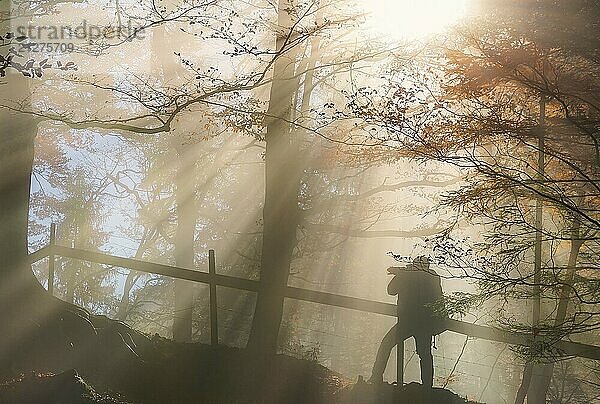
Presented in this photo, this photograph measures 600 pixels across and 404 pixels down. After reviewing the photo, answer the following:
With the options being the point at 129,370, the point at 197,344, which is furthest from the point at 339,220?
the point at 129,370

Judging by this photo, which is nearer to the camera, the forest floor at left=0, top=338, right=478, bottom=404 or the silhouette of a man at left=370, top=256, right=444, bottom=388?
the forest floor at left=0, top=338, right=478, bottom=404

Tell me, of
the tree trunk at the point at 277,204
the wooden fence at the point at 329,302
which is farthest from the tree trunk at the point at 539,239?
the tree trunk at the point at 277,204

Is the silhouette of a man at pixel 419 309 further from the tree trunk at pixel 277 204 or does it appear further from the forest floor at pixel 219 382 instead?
the tree trunk at pixel 277 204

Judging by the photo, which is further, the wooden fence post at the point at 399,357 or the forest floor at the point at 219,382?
the wooden fence post at the point at 399,357

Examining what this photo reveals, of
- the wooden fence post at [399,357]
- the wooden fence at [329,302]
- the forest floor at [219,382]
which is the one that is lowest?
the forest floor at [219,382]

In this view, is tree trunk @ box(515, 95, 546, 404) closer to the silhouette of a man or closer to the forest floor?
the silhouette of a man

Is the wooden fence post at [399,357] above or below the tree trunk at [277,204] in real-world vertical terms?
below

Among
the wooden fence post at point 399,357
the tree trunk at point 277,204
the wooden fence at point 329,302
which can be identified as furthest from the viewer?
the tree trunk at point 277,204

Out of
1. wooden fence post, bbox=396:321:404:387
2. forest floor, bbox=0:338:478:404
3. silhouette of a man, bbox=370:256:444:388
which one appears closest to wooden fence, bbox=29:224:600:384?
wooden fence post, bbox=396:321:404:387

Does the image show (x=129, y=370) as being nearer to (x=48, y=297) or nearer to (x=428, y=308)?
(x=48, y=297)

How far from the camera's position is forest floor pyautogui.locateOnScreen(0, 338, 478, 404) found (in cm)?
500

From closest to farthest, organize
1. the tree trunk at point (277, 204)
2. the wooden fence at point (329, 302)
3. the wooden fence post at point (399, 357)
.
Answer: the wooden fence at point (329, 302) → the wooden fence post at point (399, 357) → the tree trunk at point (277, 204)

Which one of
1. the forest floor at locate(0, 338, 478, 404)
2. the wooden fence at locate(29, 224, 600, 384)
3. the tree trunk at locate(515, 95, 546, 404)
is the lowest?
the forest floor at locate(0, 338, 478, 404)

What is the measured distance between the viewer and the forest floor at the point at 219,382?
16.4 ft
